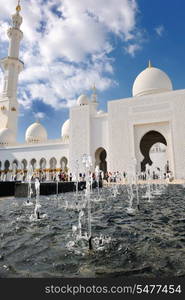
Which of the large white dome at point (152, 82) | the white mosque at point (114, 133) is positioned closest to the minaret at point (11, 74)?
the white mosque at point (114, 133)

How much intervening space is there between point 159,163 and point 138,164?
18.2 m

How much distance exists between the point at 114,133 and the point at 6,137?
59.6ft

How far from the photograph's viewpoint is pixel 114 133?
20.4m

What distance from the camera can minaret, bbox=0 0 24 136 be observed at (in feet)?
101

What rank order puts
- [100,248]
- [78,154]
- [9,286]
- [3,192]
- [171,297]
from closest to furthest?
1. [171,297]
2. [9,286]
3. [100,248]
4. [3,192]
5. [78,154]

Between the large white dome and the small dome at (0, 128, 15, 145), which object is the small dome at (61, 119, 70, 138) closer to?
the small dome at (0, 128, 15, 145)

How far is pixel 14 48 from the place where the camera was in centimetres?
3106

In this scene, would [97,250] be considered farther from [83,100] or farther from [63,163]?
[83,100]

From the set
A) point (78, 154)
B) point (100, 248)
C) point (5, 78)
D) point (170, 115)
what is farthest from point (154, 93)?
point (5, 78)

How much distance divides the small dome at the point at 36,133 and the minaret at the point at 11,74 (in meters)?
2.83

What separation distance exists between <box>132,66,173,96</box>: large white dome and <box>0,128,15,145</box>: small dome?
19.7 metres

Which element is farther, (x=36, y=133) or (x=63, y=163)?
(x=36, y=133)

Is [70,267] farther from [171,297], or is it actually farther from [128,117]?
[128,117]

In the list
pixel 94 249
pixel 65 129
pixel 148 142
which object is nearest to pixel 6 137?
pixel 65 129
